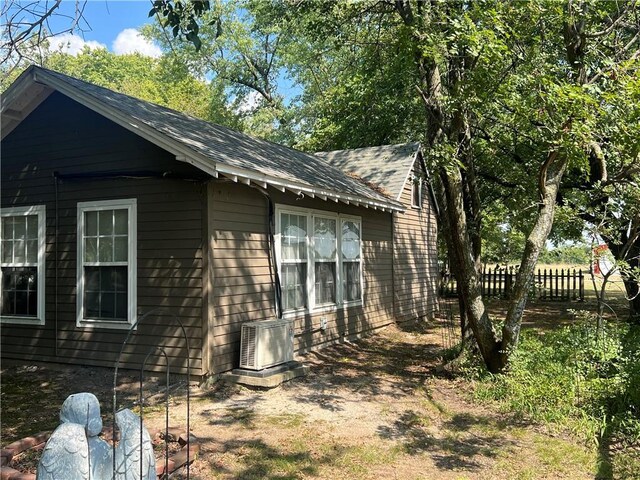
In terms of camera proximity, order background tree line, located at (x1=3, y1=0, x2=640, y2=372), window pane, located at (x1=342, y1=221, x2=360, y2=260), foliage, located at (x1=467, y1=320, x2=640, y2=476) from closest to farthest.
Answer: foliage, located at (x1=467, y1=320, x2=640, y2=476), background tree line, located at (x1=3, y1=0, x2=640, y2=372), window pane, located at (x1=342, y1=221, x2=360, y2=260)

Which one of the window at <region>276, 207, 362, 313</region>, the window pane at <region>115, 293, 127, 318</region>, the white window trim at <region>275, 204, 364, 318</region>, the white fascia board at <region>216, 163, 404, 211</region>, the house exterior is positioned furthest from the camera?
the window at <region>276, 207, 362, 313</region>

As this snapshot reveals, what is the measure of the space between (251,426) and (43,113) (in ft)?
21.2

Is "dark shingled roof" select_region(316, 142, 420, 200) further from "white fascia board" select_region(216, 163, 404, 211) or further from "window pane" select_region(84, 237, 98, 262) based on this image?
"window pane" select_region(84, 237, 98, 262)

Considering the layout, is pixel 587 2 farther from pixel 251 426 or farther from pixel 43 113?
pixel 43 113

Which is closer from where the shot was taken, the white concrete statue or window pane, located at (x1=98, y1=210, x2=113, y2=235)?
the white concrete statue

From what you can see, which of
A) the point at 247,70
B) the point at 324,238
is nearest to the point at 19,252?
the point at 324,238

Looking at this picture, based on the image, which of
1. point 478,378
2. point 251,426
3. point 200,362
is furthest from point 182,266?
point 478,378

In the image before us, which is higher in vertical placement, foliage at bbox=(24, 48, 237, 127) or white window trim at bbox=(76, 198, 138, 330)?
foliage at bbox=(24, 48, 237, 127)

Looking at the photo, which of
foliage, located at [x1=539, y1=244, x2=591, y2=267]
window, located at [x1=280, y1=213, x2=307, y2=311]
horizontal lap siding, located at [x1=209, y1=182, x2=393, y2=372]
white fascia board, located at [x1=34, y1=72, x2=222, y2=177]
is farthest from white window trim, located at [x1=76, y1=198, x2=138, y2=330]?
foliage, located at [x1=539, y1=244, x2=591, y2=267]

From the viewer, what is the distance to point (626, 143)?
6.52m

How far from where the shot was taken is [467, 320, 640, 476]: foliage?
5.44 meters

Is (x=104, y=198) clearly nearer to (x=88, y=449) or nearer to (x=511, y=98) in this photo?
(x=88, y=449)

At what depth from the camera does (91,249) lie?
7.88 metres

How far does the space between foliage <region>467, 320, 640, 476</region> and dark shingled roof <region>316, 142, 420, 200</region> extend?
6763 mm
